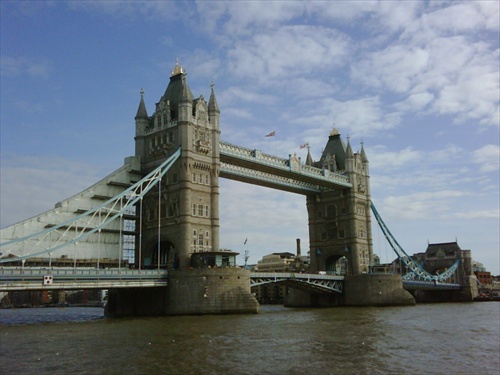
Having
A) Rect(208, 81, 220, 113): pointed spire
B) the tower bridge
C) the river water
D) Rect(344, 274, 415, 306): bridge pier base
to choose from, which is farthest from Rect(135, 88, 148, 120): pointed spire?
Rect(344, 274, 415, 306): bridge pier base

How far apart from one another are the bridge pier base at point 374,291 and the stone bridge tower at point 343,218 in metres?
10.2

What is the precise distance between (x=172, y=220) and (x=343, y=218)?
43.0 meters

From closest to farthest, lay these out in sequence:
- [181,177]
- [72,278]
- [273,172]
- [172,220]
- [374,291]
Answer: [72,278]
[181,177]
[172,220]
[273,172]
[374,291]

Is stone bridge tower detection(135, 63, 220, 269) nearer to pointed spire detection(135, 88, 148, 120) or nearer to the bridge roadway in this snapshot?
pointed spire detection(135, 88, 148, 120)

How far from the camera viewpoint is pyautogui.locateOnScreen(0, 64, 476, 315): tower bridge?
207ft

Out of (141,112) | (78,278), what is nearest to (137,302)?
(78,278)

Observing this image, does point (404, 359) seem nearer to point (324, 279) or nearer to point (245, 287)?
point (245, 287)

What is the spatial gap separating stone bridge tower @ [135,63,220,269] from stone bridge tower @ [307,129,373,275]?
37512 mm

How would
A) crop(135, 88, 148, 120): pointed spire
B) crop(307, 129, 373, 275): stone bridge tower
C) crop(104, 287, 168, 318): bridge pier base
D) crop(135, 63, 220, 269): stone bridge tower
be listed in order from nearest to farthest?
crop(104, 287, 168, 318): bridge pier base → crop(135, 63, 220, 269): stone bridge tower → crop(135, 88, 148, 120): pointed spire → crop(307, 129, 373, 275): stone bridge tower

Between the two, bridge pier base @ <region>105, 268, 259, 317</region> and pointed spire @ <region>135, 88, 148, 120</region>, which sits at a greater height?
pointed spire @ <region>135, 88, 148, 120</region>

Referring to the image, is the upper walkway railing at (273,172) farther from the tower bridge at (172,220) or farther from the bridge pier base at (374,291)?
the bridge pier base at (374,291)

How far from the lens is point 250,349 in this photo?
34281 mm

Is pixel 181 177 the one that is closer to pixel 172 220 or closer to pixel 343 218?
pixel 172 220

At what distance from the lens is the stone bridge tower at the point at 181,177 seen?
72.0 m
